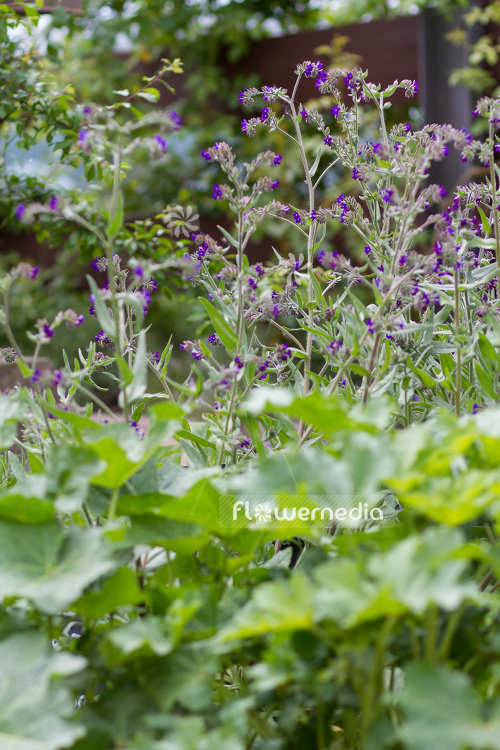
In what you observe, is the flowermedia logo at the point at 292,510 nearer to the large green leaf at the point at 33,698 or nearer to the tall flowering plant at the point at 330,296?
the tall flowering plant at the point at 330,296

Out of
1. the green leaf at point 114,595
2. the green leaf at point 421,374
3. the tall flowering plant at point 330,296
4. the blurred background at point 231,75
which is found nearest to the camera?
the green leaf at point 114,595

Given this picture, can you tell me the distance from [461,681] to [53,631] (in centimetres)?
40

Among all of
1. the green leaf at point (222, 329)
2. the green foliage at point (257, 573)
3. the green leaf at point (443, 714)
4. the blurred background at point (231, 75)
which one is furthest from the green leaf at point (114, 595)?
the blurred background at point (231, 75)

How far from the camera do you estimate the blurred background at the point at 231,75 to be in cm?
392

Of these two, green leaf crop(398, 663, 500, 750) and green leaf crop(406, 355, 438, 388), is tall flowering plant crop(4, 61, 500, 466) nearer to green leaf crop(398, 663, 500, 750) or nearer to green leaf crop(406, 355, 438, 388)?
green leaf crop(406, 355, 438, 388)

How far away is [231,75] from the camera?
4809mm

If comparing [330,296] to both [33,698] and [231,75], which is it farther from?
[231,75]

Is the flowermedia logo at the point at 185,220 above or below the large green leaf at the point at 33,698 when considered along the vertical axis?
above

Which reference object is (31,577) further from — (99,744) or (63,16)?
(63,16)

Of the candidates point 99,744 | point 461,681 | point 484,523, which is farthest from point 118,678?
point 484,523

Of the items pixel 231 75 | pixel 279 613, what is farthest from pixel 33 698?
pixel 231 75

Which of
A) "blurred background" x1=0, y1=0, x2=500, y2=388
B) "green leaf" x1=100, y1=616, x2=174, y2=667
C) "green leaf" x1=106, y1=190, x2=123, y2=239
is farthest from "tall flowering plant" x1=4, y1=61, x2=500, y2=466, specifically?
"blurred background" x1=0, y1=0, x2=500, y2=388

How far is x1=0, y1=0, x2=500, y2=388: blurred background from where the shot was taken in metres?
3.92

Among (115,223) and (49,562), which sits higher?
(115,223)
